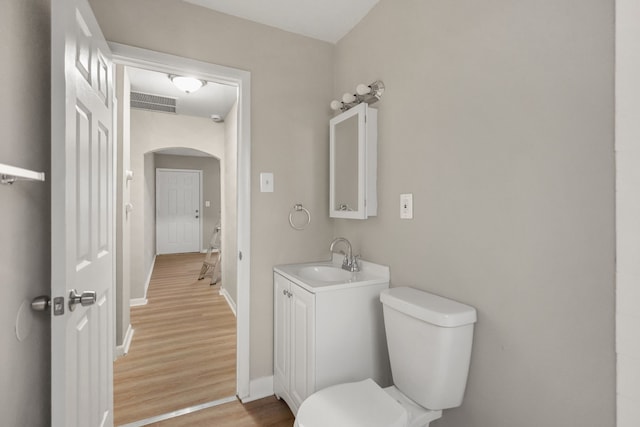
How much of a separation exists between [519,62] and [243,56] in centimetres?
159

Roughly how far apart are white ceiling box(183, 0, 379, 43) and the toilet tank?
1.74 m

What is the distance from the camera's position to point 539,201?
104cm

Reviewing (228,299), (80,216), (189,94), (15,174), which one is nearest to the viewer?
(15,174)

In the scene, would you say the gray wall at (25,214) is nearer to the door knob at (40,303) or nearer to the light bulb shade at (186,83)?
the door knob at (40,303)

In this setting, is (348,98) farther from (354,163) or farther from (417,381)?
(417,381)

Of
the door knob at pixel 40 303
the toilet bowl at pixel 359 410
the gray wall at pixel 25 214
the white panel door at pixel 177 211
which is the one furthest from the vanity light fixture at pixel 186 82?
the white panel door at pixel 177 211

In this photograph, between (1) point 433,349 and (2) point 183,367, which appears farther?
(2) point 183,367

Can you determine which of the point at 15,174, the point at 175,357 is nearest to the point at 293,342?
the point at 175,357

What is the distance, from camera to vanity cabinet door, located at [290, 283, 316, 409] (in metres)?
1.53

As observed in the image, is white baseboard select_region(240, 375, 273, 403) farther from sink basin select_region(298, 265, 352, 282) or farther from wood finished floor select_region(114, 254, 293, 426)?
sink basin select_region(298, 265, 352, 282)

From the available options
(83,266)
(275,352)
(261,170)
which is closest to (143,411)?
(275,352)

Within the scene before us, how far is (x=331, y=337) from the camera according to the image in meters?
1.55

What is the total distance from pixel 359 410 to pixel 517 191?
3.24ft

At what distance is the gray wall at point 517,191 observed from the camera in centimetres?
90
